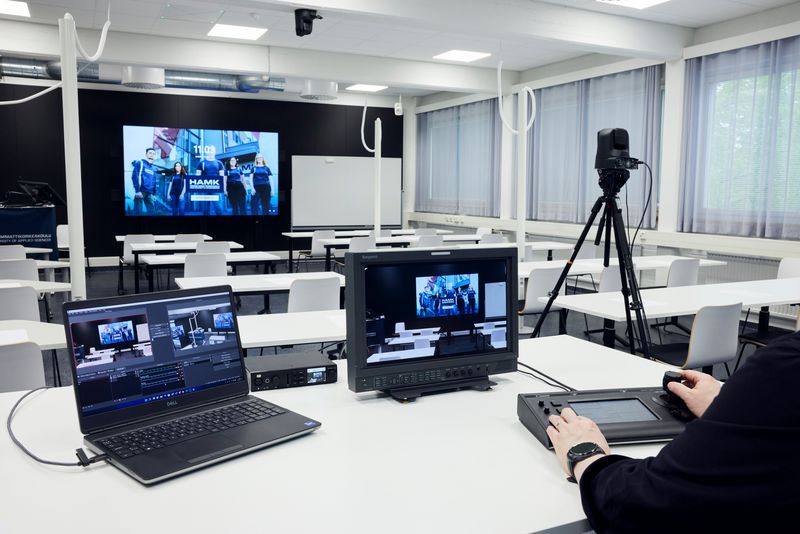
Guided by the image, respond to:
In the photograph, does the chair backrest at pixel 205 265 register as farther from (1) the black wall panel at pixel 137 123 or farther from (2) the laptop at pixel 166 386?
(1) the black wall panel at pixel 137 123

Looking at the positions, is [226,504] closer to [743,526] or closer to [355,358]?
[355,358]

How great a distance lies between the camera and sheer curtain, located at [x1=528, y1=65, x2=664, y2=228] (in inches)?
303

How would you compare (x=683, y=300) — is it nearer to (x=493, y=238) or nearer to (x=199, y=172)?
(x=493, y=238)

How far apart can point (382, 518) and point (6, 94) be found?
1109 centimetres

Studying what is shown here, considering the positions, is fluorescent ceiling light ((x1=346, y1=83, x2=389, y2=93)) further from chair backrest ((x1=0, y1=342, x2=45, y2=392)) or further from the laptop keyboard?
the laptop keyboard

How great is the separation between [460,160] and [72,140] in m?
8.76

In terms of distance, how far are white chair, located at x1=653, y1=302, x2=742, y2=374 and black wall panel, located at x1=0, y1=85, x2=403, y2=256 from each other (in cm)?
937

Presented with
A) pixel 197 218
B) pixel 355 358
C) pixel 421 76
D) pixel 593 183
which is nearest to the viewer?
pixel 355 358

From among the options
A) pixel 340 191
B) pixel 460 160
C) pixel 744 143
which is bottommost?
pixel 340 191

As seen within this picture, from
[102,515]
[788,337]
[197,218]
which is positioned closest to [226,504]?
[102,515]

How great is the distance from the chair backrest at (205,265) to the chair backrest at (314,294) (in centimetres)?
192

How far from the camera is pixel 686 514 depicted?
921 mm

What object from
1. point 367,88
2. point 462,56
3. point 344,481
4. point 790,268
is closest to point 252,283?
→ point 344,481

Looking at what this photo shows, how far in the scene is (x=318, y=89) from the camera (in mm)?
9727
